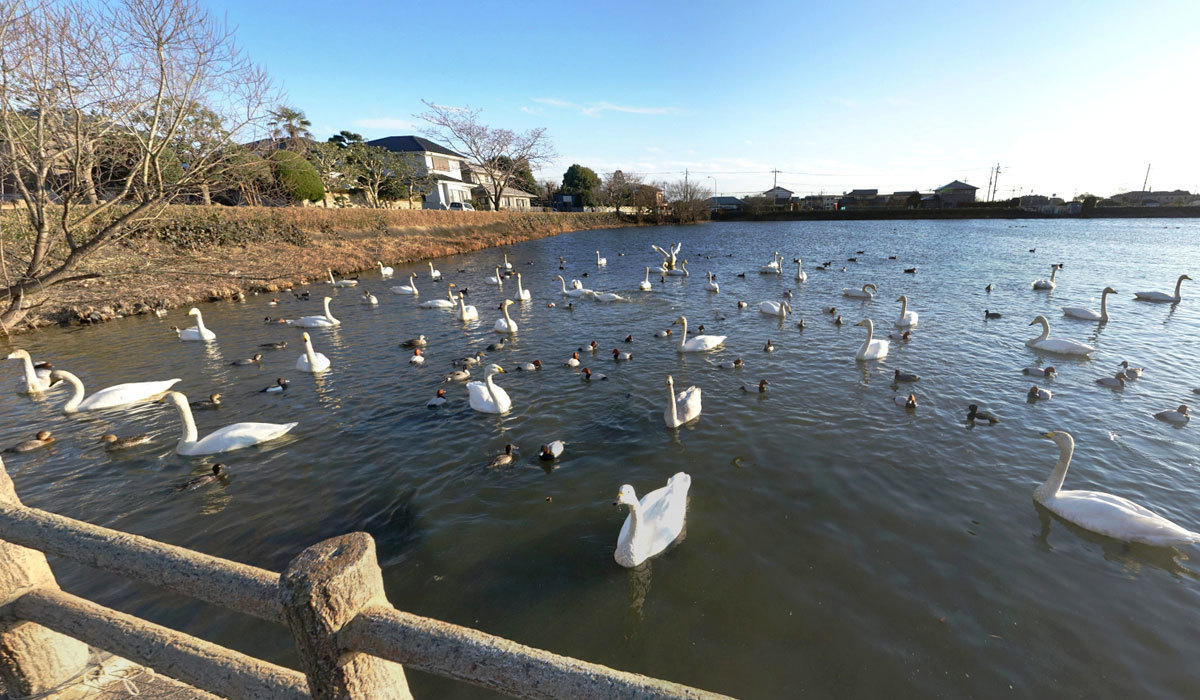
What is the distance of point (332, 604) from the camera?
76.7 inches

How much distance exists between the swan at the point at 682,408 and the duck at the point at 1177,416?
1009 centimetres

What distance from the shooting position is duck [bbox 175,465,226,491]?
8.20 m

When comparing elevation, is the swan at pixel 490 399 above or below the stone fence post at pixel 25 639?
below

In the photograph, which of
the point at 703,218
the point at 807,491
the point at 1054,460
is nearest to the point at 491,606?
the point at 807,491

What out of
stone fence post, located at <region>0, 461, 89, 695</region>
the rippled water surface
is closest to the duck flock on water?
the rippled water surface

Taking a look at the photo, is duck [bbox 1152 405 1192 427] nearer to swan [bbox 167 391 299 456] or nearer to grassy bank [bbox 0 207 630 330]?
swan [bbox 167 391 299 456]

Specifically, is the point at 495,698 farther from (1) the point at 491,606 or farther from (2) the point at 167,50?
(2) the point at 167,50

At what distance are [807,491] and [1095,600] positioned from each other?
11.5ft

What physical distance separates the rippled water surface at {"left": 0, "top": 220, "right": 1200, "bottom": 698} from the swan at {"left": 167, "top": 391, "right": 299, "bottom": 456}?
1.12 feet

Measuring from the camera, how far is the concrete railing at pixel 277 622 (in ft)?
6.08

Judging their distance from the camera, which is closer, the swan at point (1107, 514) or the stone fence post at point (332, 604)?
the stone fence post at point (332, 604)

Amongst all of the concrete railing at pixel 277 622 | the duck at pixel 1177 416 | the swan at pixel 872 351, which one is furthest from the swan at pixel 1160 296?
the concrete railing at pixel 277 622

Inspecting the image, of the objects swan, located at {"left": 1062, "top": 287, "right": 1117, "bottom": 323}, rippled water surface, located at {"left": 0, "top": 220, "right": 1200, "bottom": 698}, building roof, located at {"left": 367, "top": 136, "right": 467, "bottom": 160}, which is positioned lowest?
rippled water surface, located at {"left": 0, "top": 220, "right": 1200, "bottom": 698}

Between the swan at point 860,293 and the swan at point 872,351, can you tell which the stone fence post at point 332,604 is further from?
the swan at point 860,293
